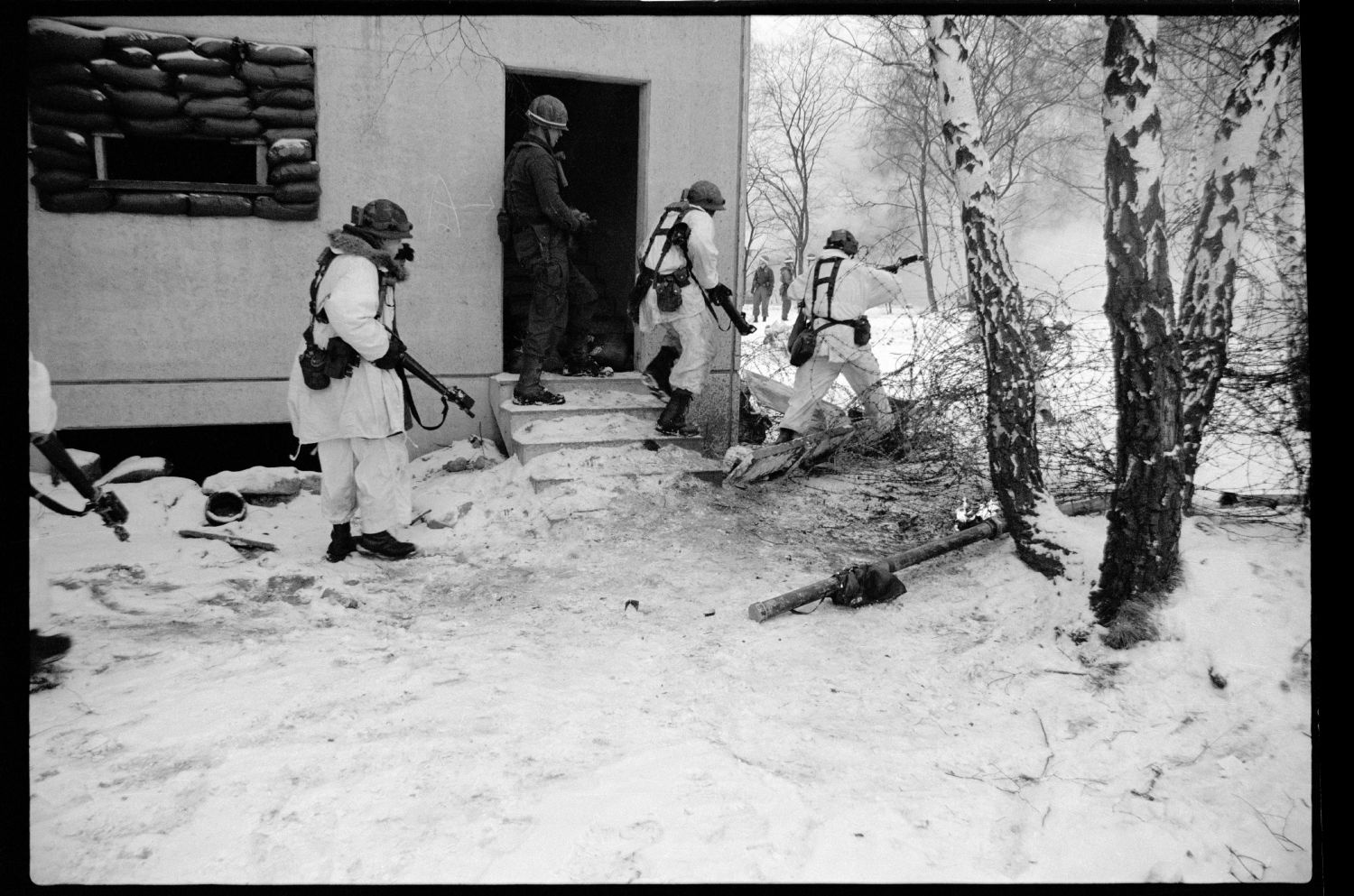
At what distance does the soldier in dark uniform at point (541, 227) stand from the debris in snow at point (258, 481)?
128cm

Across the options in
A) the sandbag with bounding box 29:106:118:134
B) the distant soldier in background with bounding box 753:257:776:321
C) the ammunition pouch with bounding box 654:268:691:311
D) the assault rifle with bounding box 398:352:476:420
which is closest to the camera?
the assault rifle with bounding box 398:352:476:420

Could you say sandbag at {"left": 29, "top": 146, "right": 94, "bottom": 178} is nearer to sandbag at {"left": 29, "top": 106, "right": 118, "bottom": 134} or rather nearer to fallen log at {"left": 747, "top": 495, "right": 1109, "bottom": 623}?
sandbag at {"left": 29, "top": 106, "right": 118, "bottom": 134}

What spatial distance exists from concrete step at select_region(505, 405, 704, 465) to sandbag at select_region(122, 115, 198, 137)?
2.29 meters

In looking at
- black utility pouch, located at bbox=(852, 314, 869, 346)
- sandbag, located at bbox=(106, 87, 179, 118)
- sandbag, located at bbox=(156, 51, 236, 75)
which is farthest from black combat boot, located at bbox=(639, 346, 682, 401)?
sandbag, located at bbox=(106, 87, 179, 118)

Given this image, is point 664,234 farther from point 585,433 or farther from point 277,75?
point 277,75

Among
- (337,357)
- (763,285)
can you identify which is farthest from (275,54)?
(763,285)

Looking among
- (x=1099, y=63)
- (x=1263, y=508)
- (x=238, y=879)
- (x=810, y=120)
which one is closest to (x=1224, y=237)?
(x=1099, y=63)

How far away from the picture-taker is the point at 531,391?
16.2 feet

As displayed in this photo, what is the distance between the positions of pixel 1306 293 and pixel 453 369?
4041 millimetres

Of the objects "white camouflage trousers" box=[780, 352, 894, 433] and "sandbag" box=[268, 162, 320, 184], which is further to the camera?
"white camouflage trousers" box=[780, 352, 894, 433]

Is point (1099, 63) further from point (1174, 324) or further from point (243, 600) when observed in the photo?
point (243, 600)

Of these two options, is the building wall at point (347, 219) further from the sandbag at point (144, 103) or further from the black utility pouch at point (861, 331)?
the black utility pouch at point (861, 331)

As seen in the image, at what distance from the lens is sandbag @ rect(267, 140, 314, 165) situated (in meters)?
4.47

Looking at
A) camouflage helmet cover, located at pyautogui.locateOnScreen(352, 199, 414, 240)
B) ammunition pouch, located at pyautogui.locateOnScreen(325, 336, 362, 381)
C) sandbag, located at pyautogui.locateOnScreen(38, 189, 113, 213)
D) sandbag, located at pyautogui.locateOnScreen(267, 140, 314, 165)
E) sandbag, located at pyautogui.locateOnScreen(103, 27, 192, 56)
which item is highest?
sandbag, located at pyautogui.locateOnScreen(103, 27, 192, 56)
